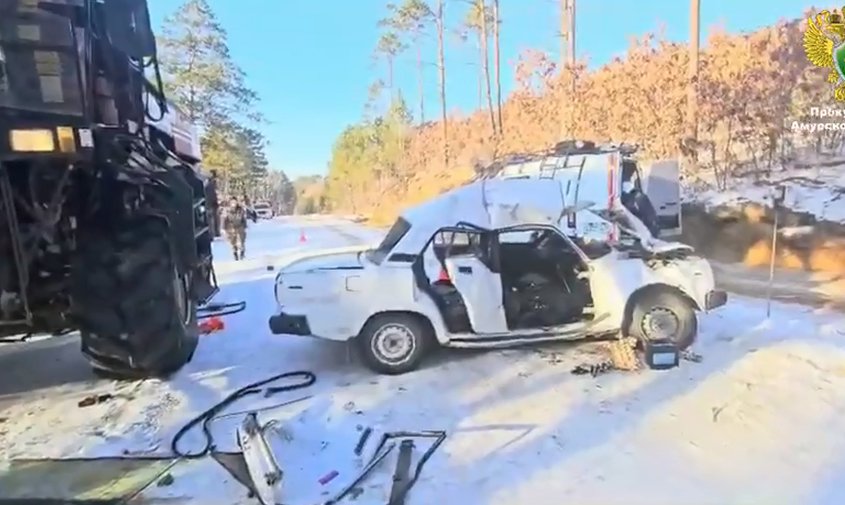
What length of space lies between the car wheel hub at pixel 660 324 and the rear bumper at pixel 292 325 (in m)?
→ 2.36

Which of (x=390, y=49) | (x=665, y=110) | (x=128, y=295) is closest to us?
(x=128, y=295)

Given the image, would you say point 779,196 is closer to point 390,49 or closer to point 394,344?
point 390,49

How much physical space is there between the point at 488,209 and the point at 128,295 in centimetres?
Answer: 245

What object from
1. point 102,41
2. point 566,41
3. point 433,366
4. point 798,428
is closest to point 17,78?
point 102,41

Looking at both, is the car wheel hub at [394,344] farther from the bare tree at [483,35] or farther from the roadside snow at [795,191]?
the roadside snow at [795,191]

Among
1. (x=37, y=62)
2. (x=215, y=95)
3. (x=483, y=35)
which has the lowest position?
(x=37, y=62)

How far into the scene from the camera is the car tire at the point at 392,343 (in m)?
4.55

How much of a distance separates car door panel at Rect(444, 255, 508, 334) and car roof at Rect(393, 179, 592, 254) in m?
0.27

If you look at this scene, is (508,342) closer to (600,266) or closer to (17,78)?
(600,266)

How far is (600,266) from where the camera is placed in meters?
4.81

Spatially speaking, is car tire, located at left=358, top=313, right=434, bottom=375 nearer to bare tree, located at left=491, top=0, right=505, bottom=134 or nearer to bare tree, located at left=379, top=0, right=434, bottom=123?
bare tree, located at left=379, top=0, right=434, bottom=123

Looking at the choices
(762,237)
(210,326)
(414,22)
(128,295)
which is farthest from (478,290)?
(762,237)

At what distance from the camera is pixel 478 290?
15.4 feet

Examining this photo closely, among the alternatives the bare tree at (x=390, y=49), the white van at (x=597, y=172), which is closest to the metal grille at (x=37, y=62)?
the white van at (x=597, y=172)
